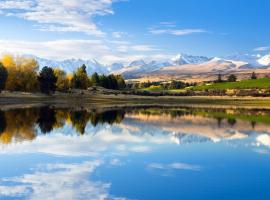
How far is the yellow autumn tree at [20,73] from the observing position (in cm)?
12888

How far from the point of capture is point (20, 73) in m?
132

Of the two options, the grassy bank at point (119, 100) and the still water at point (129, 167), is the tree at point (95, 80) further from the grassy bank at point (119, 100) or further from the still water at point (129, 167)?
the still water at point (129, 167)

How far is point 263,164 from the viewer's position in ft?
92.3

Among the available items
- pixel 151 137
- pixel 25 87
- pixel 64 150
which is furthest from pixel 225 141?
pixel 25 87

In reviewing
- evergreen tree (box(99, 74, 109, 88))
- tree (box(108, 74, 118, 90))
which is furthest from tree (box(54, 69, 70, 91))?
tree (box(108, 74, 118, 90))

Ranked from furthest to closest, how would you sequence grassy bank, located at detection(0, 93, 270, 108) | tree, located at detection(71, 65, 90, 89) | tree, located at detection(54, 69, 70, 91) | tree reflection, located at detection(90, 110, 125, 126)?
tree, located at detection(71, 65, 90, 89) → tree, located at detection(54, 69, 70, 91) → grassy bank, located at detection(0, 93, 270, 108) → tree reflection, located at detection(90, 110, 125, 126)

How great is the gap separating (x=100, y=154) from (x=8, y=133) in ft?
41.8

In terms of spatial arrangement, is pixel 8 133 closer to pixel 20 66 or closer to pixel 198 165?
pixel 198 165

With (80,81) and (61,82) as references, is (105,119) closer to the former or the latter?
(61,82)

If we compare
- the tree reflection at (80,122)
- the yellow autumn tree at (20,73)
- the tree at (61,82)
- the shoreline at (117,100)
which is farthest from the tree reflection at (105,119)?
the tree at (61,82)

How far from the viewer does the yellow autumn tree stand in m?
129

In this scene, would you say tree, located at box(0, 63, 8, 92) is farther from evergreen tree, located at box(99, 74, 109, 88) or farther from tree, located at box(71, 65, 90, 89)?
evergreen tree, located at box(99, 74, 109, 88)

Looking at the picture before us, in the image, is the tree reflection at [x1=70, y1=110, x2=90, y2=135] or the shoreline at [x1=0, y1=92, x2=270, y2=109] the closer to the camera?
the tree reflection at [x1=70, y1=110, x2=90, y2=135]

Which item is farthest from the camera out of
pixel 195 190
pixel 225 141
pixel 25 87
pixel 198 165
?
pixel 25 87
